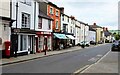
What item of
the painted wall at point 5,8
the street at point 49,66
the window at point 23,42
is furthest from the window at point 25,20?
the street at point 49,66

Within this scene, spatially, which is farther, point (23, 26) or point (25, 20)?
point (25, 20)

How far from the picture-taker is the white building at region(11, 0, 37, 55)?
101 feet

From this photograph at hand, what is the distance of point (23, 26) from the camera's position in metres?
34.6

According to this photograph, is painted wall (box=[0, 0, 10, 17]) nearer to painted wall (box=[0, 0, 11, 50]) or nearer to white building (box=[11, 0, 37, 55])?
painted wall (box=[0, 0, 11, 50])

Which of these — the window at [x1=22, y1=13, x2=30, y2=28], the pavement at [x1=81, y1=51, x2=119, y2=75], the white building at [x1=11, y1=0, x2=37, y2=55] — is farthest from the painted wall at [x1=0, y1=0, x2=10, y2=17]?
the pavement at [x1=81, y1=51, x2=119, y2=75]

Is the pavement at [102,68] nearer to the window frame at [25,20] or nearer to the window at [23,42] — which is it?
the window at [23,42]

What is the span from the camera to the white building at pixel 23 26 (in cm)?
3068

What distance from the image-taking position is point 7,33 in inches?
1117

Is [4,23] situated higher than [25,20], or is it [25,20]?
[25,20]

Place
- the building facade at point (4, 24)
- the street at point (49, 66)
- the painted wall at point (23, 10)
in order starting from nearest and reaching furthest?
1. the street at point (49, 66)
2. the building facade at point (4, 24)
3. the painted wall at point (23, 10)

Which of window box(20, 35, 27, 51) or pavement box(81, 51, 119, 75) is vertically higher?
window box(20, 35, 27, 51)

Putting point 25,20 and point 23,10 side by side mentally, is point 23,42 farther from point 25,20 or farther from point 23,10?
point 23,10

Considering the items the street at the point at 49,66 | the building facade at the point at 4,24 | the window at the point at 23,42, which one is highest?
the building facade at the point at 4,24

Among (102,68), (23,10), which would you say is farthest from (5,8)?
(102,68)
